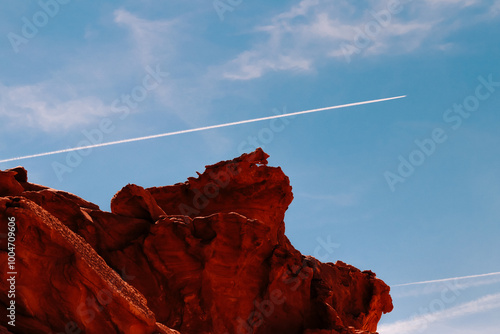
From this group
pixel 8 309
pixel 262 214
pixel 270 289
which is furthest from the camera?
pixel 262 214

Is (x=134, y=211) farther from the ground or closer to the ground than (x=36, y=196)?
farther from the ground

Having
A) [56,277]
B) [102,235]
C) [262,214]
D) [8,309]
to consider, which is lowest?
[8,309]

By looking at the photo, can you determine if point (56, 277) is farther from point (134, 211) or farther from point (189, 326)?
point (134, 211)

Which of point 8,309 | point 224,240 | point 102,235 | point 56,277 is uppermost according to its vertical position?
point 224,240

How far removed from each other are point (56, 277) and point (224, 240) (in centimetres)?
1592

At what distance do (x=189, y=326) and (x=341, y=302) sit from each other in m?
14.5

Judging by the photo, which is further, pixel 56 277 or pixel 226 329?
pixel 226 329

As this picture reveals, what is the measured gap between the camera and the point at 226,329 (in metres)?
35.7

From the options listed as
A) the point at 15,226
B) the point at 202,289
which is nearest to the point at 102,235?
the point at 202,289

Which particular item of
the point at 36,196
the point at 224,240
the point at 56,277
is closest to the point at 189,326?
the point at 224,240

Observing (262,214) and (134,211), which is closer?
(134,211)

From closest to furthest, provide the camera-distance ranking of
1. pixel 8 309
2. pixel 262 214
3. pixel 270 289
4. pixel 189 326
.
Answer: pixel 8 309, pixel 189 326, pixel 270 289, pixel 262 214

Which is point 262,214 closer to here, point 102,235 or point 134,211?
point 134,211

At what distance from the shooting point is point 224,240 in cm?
3722
